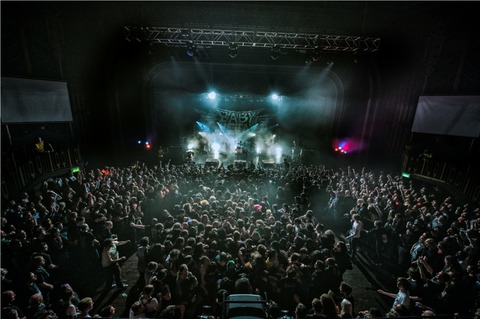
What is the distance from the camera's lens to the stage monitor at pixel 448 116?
9094 millimetres

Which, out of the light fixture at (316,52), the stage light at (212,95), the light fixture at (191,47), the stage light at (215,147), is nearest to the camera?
the light fixture at (316,52)

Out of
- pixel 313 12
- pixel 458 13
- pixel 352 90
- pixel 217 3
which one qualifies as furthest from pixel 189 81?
pixel 458 13

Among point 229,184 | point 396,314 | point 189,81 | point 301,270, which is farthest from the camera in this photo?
point 189,81

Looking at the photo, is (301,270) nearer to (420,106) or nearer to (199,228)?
(199,228)

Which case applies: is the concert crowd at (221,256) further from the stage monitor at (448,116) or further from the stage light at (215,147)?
the stage light at (215,147)

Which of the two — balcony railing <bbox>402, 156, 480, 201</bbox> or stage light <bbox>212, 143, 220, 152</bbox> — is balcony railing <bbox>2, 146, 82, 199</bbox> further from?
balcony railing <bbox>402, 156, 480, 201</bbox>

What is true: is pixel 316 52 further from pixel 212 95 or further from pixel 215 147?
pixel 215 147

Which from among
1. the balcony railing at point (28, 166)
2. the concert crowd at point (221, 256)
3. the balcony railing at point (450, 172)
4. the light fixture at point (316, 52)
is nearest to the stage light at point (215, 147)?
the balcony railing at point (28, 166)

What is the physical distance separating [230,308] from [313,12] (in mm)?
13496

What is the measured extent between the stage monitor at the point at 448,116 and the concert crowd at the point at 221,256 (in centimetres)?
319

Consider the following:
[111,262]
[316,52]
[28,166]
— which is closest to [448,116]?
[316,52]

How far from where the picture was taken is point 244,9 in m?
11.9

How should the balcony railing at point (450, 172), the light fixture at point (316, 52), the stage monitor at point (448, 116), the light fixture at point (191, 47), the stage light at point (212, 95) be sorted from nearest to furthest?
the balcony railing at point (450, 172) → the stage monitor at point (448, 116) → the light fixture at point (316, 52) → the light fixture at point (191, 47) → the stage light at point (212, 95)

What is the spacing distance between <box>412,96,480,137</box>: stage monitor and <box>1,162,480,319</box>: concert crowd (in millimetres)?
3190
